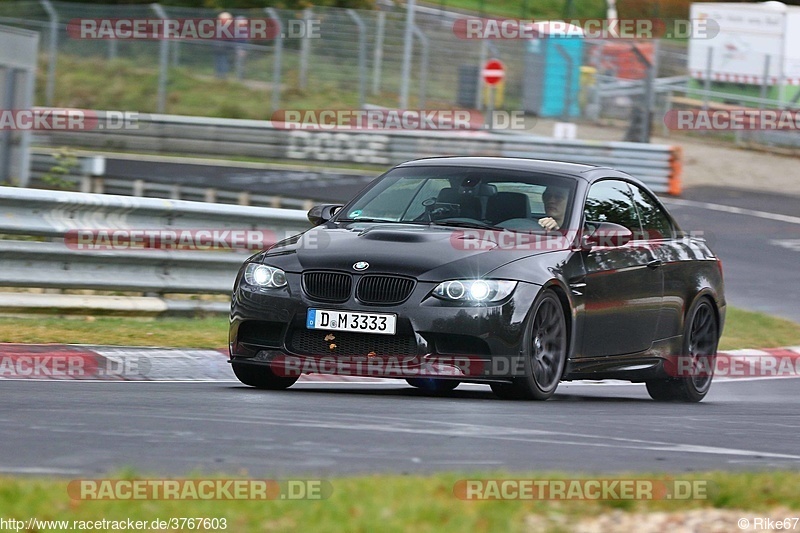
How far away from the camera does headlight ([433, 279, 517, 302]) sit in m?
8.34

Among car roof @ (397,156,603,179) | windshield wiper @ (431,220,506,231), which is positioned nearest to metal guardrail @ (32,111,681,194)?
car roof @ (397,156,603,179)

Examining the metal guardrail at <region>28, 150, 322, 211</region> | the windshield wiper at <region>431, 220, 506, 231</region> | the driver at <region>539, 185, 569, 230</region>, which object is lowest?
the metal guardrail at <region>28, 150, 322, 211</region>

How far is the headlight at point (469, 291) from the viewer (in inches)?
328

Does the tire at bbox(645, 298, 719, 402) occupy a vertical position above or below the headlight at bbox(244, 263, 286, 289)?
below

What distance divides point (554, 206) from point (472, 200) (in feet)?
1.70

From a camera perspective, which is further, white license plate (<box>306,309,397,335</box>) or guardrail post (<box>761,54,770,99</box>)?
guardrail post (<box>761,54,770,99</box>)

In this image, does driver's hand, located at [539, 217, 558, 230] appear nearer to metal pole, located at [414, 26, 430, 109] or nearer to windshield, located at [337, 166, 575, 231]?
windshield, located at [337, 166, 575, 231]

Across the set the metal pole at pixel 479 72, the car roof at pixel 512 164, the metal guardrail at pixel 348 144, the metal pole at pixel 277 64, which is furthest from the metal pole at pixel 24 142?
the metal pole at pixel 479 72

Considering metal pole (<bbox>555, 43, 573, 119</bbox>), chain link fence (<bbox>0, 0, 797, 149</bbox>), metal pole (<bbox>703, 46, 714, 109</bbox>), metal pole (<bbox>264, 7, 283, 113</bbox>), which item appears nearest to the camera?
metal pole (<bbox>555, 43, 573, 119</bbox>)

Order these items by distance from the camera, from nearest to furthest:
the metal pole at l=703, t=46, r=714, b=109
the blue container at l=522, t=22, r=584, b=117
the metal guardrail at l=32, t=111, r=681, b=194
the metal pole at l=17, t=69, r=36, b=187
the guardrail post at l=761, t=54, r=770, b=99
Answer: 1. the metal pole at l=17, t=69, r=36, b=187
2. the metal guardrail at l=32, t=111, r=681, b=194
3. the blue container at l=522, t=22, r=584, b=117
4. the guardrail post at l=761, t=54, r=770, b=99
5. the metal pole at l=703, t=46, r=714, b=109

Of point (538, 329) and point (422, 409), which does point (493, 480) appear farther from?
point (538, 329)

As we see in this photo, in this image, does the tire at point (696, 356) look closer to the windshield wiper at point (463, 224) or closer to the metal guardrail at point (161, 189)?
the windshield wiper at point (463, 224)

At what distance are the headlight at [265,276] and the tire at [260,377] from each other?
522 millimetres

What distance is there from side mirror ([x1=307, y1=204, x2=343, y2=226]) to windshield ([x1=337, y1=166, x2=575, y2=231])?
11cm
